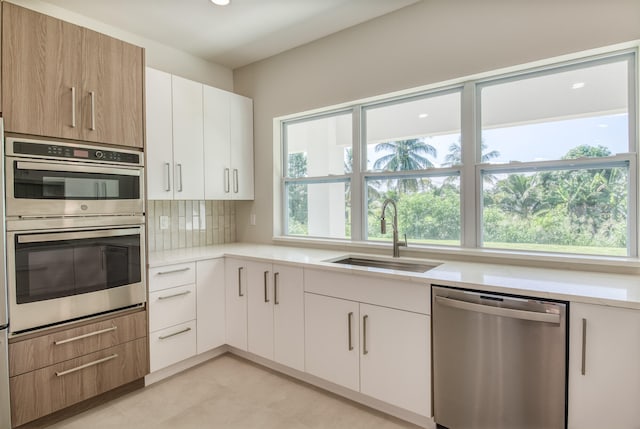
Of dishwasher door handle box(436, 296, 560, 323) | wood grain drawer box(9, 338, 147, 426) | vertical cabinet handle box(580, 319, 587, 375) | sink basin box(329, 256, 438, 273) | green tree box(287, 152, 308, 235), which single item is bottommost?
wood grain drawer box(9, 338, 147, 426)

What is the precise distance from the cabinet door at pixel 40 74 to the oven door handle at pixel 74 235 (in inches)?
22.6

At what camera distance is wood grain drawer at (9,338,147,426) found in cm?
185

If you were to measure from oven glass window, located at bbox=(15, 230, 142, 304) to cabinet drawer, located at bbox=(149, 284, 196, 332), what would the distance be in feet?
0.73

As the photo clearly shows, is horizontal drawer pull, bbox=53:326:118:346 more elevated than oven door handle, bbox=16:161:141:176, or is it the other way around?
oven door handle, bbox=16:161:141:176

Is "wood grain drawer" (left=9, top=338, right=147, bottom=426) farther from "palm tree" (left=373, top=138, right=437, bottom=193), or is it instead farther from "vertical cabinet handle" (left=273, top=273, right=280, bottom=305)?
"palm tree" (left=373, top=138, right=437, bottom=193)

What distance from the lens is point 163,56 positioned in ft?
10.1

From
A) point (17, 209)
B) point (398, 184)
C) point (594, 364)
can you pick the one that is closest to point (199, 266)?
point (17, 209)

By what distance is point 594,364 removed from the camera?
1484mm

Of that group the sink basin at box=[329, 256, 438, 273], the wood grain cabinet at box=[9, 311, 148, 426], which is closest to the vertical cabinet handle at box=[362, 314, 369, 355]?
the sink basin at box=[329, 256, 438, 273]

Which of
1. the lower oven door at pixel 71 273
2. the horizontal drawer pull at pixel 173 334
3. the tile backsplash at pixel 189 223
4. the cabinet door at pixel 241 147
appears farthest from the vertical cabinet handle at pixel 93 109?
the horizontal drawer pull at pixel 173 334

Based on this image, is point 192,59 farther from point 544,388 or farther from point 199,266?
point 544,388

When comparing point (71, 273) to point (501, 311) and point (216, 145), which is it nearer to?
point (216, 145)

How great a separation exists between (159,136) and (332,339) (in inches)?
80.0

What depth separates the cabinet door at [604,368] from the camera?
1417 millimetres
